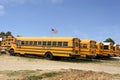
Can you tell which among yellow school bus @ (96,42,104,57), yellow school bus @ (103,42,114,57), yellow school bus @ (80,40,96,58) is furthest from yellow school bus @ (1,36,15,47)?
yellow school bus @ (103,42,114,57)

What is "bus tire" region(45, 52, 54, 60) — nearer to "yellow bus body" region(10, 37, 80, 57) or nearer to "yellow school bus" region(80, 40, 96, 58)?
"yellow bus body" region(10, 37, 80, 57)

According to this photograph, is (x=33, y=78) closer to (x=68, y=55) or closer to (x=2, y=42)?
(x=68, y=55)

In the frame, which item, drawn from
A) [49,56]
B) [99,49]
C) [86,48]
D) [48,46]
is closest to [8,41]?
[48,46]

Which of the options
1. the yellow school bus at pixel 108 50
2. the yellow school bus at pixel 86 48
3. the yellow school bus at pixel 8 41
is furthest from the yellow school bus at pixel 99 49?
the yellow school bus at pixel 8 41

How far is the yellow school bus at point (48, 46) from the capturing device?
3139 cm

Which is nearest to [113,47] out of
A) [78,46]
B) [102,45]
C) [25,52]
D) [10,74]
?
[102,45]

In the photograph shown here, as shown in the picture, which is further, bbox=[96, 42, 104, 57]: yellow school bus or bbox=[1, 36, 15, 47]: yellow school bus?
bbox=[96, 42, 104, 57]: yellow school bus

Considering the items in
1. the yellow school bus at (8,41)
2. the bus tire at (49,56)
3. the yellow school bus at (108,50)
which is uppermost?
the yellow school bus at (8,41)

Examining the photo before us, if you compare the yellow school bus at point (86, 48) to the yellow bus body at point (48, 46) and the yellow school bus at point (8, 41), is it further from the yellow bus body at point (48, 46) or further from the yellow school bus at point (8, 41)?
the yellow school bus at point (8, 41)

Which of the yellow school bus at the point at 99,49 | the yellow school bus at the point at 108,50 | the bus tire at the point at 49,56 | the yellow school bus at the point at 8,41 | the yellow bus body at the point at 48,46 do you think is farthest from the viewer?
the yellow school bus at the point at 108,50

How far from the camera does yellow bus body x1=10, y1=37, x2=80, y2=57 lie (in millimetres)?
31375

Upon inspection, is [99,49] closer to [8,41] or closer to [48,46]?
[48,46]

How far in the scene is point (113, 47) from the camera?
41875mm

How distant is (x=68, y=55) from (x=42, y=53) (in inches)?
133
